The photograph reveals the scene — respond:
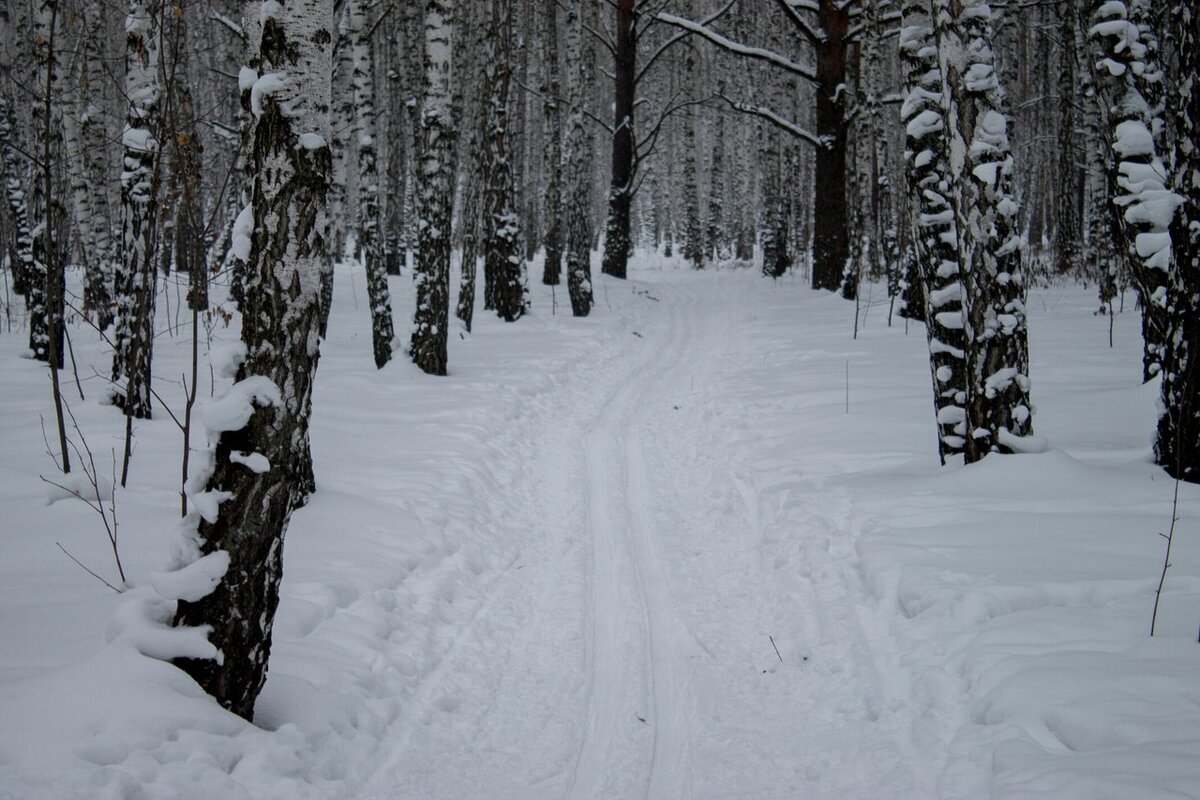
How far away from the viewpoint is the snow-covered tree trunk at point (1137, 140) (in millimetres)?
5332

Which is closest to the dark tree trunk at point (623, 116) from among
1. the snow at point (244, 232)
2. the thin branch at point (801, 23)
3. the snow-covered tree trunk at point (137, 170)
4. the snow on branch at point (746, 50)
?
the snow on branch at point (746, 50)

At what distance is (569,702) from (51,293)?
13.6 feet

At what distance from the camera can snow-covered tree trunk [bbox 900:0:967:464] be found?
585 centimetres

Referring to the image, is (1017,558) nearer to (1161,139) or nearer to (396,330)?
(1161,139)

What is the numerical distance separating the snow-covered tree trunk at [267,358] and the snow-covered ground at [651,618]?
275mm

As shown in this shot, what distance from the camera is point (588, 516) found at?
20.2ft

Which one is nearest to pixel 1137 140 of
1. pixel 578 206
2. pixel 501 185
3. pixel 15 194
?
pixel 501 185

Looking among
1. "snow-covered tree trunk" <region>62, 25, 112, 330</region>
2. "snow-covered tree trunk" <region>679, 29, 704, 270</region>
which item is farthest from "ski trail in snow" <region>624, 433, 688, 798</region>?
"snow-covered tree trunk" <region>679, 29, 704, 270</region>

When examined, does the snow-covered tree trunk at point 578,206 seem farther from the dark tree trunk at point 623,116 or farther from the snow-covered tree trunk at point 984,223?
the snow-covered tree trunk at point 984,223

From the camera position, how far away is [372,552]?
198 inches

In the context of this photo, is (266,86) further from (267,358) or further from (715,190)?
(715,190)

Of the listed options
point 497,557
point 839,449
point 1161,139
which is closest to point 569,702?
point 497,557

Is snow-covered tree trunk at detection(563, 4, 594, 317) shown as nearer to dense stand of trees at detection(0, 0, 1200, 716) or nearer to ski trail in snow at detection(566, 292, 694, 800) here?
dense stand of trees at detection(0, 0, 1200, 716)

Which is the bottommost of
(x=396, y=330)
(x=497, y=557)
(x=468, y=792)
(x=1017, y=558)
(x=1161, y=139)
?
(x=468, y=792)
